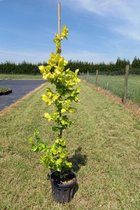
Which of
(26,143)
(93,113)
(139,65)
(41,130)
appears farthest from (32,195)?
A: (139,65)

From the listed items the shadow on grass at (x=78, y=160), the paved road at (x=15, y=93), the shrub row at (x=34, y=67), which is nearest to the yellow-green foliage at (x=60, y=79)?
the shadow on grass at (x=78, y=160)

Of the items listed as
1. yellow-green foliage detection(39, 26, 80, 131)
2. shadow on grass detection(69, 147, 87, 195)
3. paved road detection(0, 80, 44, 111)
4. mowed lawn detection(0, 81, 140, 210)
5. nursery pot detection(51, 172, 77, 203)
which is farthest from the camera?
paved road detection(0, 80, 44, 111)

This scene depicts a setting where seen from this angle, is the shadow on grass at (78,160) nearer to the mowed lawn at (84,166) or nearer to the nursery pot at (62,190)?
the mowed lawn at (84,166)

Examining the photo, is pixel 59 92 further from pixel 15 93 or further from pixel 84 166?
pixel 15 93

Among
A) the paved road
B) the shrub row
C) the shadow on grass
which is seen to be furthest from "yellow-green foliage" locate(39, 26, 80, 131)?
the shrub row

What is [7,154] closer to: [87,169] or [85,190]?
[87,169]

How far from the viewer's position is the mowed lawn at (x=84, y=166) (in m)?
3.55

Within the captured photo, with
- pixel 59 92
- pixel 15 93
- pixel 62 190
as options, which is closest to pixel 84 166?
pixel 62 190

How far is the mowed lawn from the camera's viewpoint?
3.55m

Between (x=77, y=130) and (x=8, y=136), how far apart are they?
1712 mm

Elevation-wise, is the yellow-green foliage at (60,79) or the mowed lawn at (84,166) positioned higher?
the yellow-green foliage at (60,79)

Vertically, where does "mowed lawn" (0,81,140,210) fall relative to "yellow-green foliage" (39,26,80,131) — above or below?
below

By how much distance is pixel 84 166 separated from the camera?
4.57 meters

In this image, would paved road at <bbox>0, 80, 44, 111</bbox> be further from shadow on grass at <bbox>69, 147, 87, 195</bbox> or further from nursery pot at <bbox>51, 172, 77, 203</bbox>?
nursery pot at <bbox>51, 172, 77, 203</bbox>
